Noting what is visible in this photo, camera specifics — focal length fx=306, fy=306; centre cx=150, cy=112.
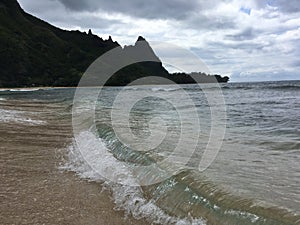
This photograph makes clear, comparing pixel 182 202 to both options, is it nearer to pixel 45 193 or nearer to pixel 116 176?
pixel 116 176

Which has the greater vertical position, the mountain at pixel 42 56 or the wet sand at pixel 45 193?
the mountain at pixel 42 56

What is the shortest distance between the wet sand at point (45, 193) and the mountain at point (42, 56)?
99.3 m

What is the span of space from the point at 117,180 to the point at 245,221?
286cm

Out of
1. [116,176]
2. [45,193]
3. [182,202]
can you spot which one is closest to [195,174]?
[182,202]

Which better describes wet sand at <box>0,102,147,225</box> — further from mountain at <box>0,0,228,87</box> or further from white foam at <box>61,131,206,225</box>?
mountain at <box>0,0,228,87</box>

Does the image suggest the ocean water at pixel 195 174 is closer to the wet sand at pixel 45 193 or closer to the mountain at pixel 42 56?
the wet sand at pixel 45 193

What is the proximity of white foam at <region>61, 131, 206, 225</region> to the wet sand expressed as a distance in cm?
18

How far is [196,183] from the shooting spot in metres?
4.83

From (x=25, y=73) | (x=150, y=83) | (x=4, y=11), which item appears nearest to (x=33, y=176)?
(x=25, y=73)

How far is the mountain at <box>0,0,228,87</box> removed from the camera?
103812mm

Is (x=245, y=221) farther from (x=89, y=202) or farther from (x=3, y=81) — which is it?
(x=3, y=81)

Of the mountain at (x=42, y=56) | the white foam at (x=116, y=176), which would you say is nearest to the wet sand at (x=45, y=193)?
the white foam at (x=116, y=176)

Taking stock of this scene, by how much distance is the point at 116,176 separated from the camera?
6.15 meters

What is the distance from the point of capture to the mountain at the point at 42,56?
103812 millimetres
